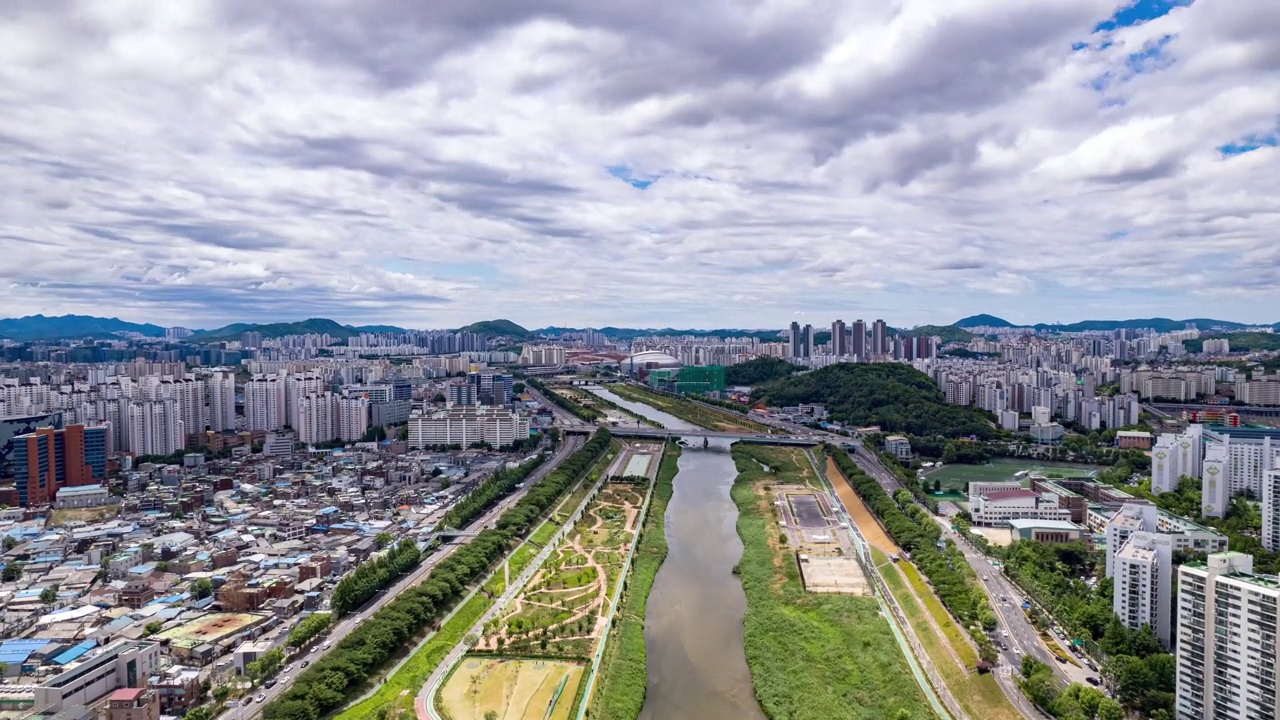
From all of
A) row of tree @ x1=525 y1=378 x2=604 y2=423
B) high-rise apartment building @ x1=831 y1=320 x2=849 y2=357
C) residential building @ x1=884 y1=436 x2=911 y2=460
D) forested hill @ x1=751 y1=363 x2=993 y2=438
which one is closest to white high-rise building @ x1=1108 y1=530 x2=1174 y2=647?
residential building @ x1=884 y1=436 x2=911 y2=460

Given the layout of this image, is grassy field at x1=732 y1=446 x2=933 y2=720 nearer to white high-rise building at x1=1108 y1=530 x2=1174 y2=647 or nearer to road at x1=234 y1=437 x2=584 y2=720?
white high-rise building at x1=1108 y1=530 x2=1174 y2=647

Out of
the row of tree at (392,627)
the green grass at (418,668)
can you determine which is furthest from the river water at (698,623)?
the row of tree at (392,627)

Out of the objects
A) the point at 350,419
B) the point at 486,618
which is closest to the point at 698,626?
the point at 486,618

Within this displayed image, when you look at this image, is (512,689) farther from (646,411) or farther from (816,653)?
(646,411)

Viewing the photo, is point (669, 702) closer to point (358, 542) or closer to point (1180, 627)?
point (1180, 627)

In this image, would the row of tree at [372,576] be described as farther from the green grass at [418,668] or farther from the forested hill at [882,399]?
the forested hill at [882,399]

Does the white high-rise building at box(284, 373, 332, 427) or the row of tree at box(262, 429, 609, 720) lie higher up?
the white high-rise building at box(284, 373, 332, 427)
